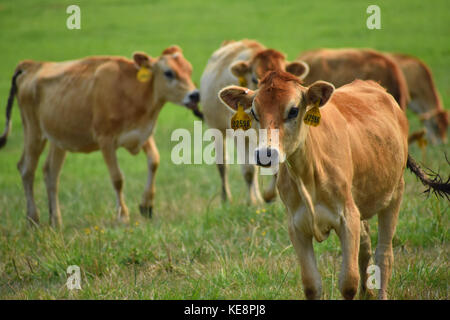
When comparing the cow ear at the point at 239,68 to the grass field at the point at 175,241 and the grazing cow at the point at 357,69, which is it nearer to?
A: the grass field at the point at 175,241

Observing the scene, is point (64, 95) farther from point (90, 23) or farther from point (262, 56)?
point (90, 23)

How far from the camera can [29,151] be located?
982 centimetres

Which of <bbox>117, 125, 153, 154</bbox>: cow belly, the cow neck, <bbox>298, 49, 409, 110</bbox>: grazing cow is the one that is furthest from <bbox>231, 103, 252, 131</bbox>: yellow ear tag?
<bbox>298, 49, 409, 110</bbox>: grazing cow

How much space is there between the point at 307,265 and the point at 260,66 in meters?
4.27

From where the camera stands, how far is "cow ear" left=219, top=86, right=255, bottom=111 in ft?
16.6

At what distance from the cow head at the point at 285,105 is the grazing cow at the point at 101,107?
14.8ft

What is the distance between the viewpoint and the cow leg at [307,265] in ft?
15.9

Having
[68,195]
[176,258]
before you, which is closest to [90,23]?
[68,195]

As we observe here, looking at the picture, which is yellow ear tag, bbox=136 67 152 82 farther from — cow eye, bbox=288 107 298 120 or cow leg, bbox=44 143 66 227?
cow eye, bbox=288 107 298 120

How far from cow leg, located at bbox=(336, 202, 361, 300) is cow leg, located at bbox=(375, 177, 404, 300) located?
2.44ft

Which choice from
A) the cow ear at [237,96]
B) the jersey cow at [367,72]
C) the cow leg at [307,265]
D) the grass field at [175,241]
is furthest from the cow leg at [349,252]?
the jersey cow at [367,72]

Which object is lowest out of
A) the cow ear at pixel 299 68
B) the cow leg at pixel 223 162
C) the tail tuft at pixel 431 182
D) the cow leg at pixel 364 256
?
the cow leg at pixel 223 162

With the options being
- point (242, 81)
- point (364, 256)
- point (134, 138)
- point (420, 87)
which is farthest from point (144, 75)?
point (420, 87)
